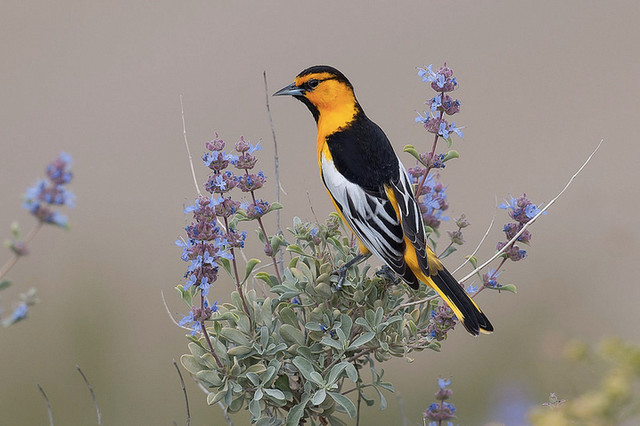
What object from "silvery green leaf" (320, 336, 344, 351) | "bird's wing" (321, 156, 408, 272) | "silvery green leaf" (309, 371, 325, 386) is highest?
"bird's wing" (321, 156, 408, 272)

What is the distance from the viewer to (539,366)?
451 centimetres

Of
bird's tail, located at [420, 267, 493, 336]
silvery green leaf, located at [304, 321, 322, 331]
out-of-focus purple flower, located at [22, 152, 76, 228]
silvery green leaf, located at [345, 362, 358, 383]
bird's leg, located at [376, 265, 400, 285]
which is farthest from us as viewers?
bird's leg, located at [376, 265, 400, 285]

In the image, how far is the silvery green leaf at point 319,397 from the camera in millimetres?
2414

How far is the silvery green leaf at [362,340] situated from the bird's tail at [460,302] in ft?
1.23

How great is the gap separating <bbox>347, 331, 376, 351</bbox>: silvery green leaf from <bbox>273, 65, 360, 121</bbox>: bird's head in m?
1.37

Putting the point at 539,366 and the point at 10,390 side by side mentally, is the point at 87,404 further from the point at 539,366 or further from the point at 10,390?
the point at 539,366

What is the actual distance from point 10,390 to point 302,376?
2.67 m

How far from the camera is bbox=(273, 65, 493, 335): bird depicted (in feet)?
9.07

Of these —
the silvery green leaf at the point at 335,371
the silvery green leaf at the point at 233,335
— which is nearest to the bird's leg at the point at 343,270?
the silvery green leaf at the point at 335,371

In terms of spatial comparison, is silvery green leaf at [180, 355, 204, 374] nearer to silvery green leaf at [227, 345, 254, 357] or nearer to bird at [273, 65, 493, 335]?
silvery green leaf at [227, 345, 254, 357]

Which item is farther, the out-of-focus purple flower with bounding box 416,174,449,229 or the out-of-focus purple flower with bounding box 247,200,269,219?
the out-of-focus purple flower with bounding box 416,174,449,229

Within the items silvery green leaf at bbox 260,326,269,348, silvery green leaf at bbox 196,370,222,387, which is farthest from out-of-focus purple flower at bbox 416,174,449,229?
silvery green leaf at bbox 196,370,222,387

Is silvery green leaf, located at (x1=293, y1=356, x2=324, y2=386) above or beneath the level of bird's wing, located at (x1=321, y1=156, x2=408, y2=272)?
beneath

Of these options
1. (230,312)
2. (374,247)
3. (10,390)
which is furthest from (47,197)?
(10,390)
